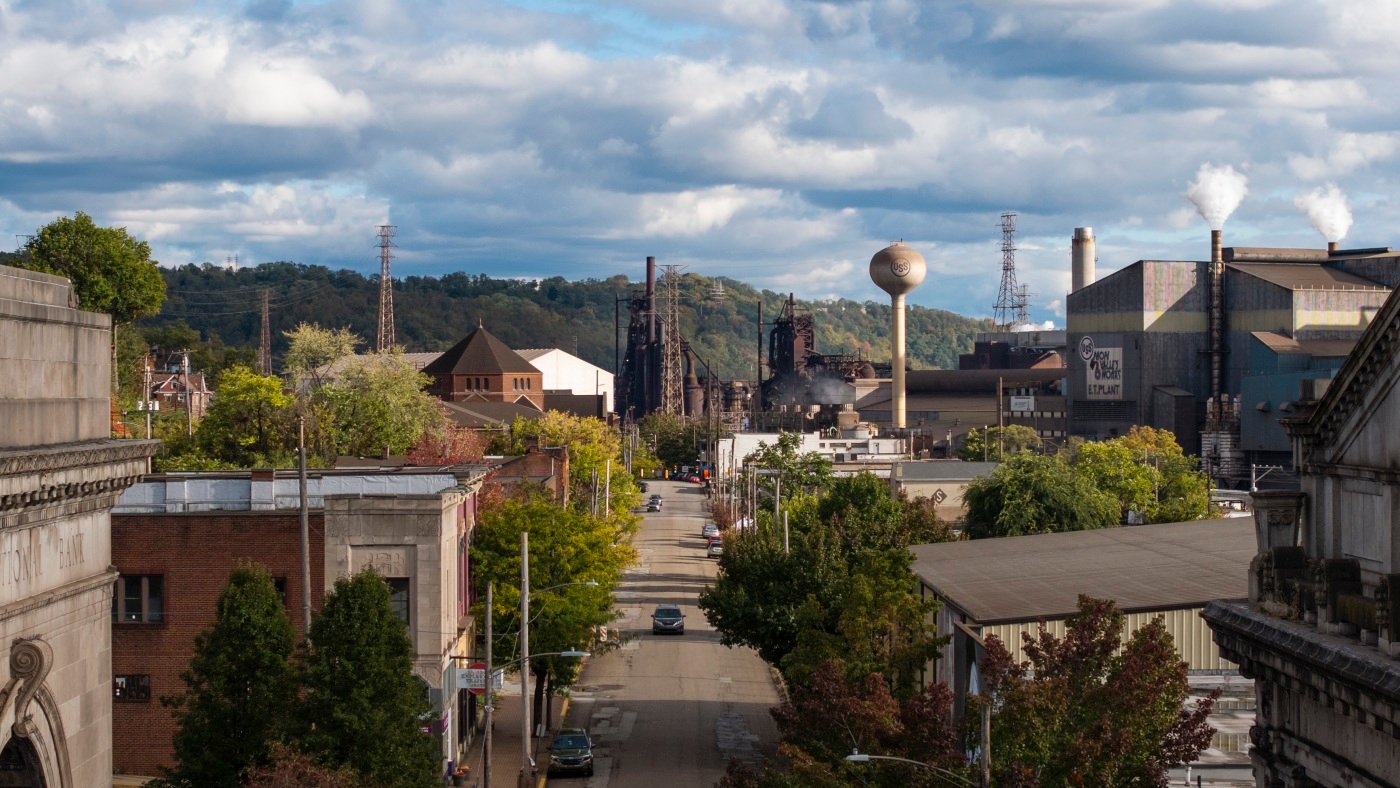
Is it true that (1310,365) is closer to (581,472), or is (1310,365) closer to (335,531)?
(581,472)

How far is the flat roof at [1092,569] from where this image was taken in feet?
125

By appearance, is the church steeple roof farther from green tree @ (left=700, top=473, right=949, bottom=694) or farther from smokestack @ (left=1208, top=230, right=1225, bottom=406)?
green tree @ (left=700, top=473, right=949, bottom=694)

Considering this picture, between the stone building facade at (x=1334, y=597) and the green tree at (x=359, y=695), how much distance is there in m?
13.9

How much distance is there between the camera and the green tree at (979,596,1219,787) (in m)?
24.9

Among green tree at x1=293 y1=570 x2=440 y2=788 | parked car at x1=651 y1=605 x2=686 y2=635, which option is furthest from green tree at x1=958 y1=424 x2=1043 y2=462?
green tree at x1=293 y1=570 x2=440 y2=788

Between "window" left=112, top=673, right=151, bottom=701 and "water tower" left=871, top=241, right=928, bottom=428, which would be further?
"water tower" left=871, top=241, right=928, bottom=428

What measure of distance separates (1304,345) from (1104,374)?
1992cm

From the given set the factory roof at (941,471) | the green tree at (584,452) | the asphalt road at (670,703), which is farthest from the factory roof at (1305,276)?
the asphalt road at (670,703)

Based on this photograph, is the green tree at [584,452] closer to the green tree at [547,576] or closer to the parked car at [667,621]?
the parked car at [667,621]

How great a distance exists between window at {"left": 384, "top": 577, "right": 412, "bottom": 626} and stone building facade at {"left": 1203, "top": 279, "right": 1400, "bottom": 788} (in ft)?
75.1

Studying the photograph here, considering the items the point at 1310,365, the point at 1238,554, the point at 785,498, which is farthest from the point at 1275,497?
the point at 1310,365

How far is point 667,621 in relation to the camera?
7300 centimetres

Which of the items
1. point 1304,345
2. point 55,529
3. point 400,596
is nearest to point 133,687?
point 400,596

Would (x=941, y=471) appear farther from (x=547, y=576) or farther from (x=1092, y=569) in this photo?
(x=1092, y=569)
